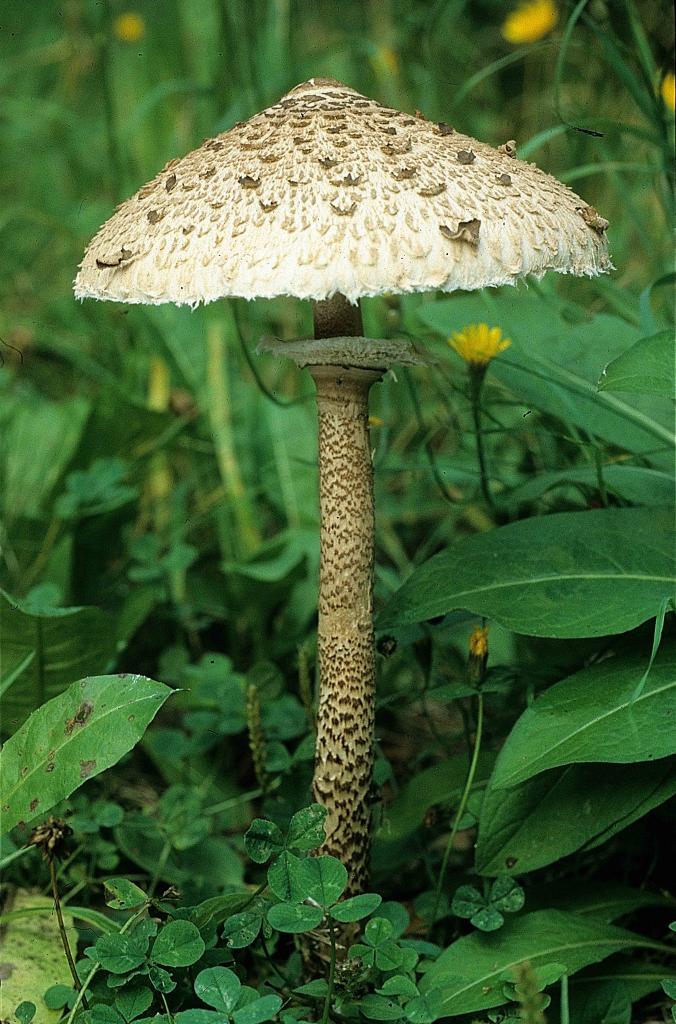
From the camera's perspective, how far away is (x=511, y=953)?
5.22ft

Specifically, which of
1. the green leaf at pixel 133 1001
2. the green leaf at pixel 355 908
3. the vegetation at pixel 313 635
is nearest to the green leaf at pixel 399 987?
the vegetation at pixel 313 635

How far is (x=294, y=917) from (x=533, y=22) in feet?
11.4

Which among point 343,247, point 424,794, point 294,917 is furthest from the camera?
point 424,794

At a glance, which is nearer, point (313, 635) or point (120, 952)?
point (120, 952)

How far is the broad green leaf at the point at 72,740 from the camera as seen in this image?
1.43 m

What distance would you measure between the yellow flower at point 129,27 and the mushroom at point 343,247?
2784mm

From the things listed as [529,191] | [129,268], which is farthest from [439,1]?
[129,268]

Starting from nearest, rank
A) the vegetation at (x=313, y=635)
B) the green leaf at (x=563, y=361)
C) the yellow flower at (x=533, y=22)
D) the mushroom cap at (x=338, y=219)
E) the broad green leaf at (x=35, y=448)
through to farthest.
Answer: the mushroom cap at (x=338, y=219), the vegetation at (x=313, y=635), the green leaf at (x=563, y=361), the broad green leaf at (x=35, y=448), the yellow flower at (x=533, y=22)

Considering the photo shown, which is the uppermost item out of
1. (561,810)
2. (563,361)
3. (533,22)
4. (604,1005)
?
(533,22)

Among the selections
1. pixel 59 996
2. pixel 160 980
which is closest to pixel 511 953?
pixel 160 980

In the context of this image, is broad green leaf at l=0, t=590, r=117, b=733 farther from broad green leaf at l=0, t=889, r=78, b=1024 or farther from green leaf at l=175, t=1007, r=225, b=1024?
green leaf at l=175, t=1007, r=225, b=1024

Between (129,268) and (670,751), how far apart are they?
1.07 meters

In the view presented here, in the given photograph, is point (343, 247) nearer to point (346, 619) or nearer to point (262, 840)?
point (346, 619)

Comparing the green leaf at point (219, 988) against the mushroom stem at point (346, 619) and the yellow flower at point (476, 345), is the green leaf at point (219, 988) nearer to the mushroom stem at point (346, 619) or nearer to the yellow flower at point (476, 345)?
the mushroom stem at point (346, 619)
